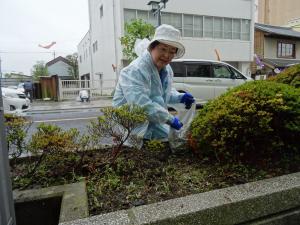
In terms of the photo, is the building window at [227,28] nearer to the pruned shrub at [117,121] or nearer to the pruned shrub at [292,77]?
the pruned shrub at [292,77]

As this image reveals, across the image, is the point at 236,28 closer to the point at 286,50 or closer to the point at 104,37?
the point at 286,50

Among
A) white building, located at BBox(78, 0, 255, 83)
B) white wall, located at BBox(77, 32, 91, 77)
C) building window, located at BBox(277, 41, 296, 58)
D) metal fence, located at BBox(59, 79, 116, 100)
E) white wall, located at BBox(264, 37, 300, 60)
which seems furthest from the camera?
white wall, located at BBox(77, 32, 91, 77)

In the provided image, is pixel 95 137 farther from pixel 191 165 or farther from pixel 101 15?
pixel 101 15

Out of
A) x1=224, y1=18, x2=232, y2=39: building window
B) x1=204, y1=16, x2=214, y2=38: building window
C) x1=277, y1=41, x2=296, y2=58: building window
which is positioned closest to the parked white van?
x1=204, y1=16, x2=214, y2=38: building window

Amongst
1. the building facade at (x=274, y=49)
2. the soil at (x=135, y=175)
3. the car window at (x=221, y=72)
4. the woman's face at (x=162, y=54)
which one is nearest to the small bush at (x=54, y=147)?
the soil at (x=135, y=175)

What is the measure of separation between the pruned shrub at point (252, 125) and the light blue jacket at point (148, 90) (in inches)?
14.7

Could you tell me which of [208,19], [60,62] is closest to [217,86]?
[208,19]

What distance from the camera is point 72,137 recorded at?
1941mm

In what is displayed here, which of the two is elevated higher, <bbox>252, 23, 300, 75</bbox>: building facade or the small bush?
<bbox>252, 23, 300, 75</bbox>: building facade

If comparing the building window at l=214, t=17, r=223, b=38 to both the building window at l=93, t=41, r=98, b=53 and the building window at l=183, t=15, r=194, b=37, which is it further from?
the building window at l=93, t=41, r=98, b=53

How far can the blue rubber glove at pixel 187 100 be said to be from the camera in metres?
2.66

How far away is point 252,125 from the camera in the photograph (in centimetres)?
195

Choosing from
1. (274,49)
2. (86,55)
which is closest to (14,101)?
(86,55)

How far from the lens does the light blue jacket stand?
7.03 feet
